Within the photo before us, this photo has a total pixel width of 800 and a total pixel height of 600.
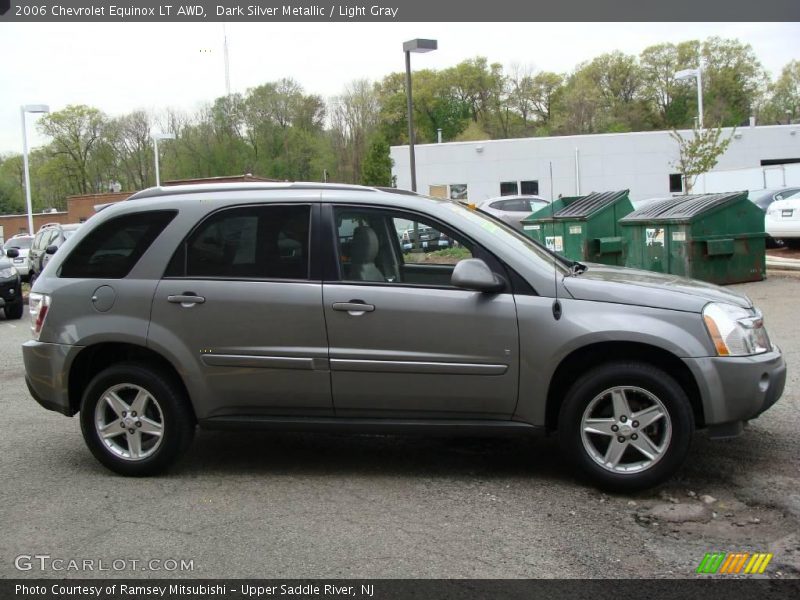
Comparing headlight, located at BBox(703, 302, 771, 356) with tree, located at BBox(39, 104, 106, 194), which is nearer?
headlight, located at BBox(703, 302, 771, 356)

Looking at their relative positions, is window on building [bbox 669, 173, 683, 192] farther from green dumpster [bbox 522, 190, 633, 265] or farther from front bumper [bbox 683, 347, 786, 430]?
front bumper [bbox 683, 347, 786, 430]

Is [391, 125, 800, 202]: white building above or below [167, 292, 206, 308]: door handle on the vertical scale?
above

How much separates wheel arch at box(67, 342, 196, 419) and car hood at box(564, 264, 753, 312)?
2.57 meters

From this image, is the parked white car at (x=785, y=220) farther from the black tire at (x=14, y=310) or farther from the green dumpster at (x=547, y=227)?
the black tire at (x=14, y=310)

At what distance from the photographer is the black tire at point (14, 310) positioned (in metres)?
16.1

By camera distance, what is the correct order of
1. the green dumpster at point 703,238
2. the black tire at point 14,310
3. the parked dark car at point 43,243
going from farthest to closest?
the parked dark car at point 43,243, the black tire at point 14,310, the green dumpster at point 703,238

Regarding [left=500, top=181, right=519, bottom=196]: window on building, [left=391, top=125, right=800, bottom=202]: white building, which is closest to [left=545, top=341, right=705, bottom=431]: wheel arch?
[left=391, top=125, right=800, bottom=202]: white building

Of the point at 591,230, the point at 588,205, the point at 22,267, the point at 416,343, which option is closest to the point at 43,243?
the point at 22,267

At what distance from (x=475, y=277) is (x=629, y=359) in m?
1.03

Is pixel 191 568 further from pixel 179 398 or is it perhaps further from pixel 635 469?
pixel 635 469

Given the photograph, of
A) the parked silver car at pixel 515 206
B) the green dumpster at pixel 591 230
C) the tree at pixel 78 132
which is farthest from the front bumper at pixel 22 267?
the tree at pixel 78 132

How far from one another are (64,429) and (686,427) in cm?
485

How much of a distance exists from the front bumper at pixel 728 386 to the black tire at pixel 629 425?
4.9 inches

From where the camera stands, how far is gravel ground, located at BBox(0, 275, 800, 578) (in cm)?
404
